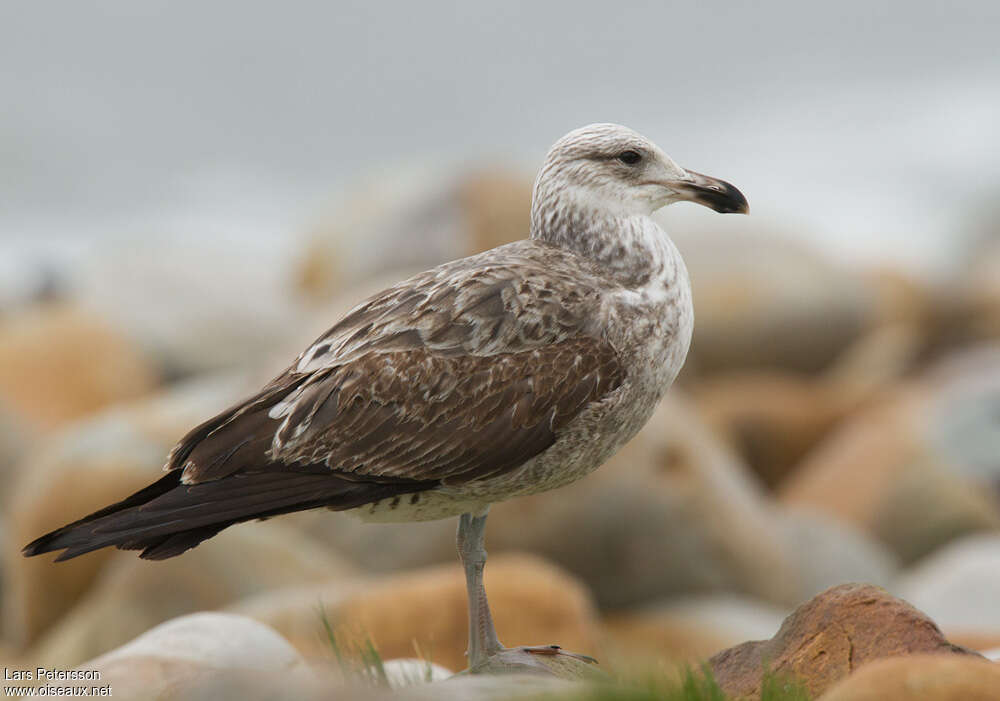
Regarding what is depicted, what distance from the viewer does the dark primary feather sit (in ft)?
19.8

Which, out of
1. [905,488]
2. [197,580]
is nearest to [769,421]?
[905,488]

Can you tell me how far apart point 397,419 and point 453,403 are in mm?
258

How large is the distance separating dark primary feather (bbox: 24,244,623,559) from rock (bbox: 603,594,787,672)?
540 centimetres

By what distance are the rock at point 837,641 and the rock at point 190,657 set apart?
2.04m

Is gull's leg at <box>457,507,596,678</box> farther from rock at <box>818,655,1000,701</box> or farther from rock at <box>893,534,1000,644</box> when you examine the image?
rock at <box>893,534,1000,644</box>

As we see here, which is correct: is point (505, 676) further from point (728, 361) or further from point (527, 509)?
A: point (728, 361)

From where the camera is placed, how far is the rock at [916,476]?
1487cm

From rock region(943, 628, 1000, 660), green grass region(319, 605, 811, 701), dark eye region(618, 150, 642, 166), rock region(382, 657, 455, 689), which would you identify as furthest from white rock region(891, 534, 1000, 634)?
dark eye region(618, 150, 642, 166)

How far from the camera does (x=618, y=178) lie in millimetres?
6734

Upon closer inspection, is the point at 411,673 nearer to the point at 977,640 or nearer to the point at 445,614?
the point at 445,614

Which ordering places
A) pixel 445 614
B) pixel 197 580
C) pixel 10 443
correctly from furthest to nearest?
pixel 10 443 → pixel 197 580 → pixel 445 614

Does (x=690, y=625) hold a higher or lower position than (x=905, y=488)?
higher

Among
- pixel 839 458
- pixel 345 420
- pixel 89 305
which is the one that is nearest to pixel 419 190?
pixel 89 305

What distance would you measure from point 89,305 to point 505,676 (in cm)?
1513
